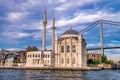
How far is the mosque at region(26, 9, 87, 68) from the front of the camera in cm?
9256

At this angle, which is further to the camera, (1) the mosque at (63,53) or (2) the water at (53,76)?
(1) the mosque at (63,53)

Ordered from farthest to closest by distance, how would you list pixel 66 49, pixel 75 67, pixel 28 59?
pixel 28 59 → pixel 66 49 → pixel 75 67

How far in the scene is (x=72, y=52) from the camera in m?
92.9

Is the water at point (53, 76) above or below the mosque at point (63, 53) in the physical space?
below

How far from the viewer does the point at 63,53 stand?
93938 mm

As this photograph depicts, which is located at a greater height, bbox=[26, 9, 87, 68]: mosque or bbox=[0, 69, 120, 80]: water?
bbox=[26, 9, 87, 68]: mosque

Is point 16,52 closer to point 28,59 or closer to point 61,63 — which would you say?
point 28,59

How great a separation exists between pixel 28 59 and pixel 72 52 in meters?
19.0

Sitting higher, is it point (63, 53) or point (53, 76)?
point (63, 53)

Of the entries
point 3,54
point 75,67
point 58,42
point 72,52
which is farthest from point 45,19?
point 3,54

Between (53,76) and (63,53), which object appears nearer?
(53,76)

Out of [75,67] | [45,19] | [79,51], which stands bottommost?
[75,67]

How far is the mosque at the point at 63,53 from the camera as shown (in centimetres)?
9256

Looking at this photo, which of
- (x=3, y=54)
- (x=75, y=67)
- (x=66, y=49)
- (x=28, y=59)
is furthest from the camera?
(x=3, y=54)
